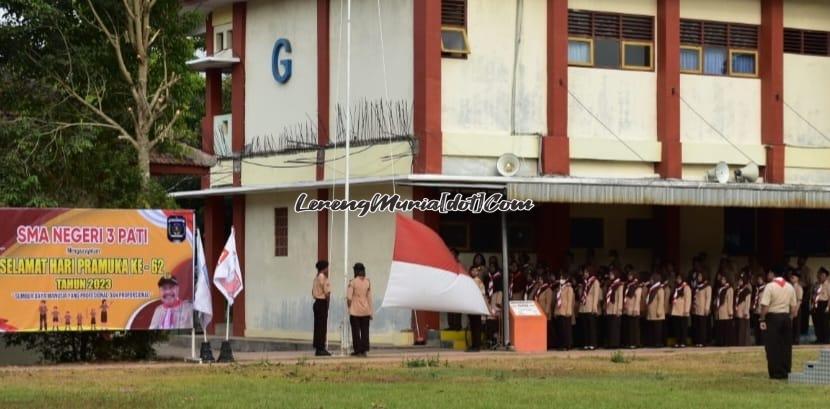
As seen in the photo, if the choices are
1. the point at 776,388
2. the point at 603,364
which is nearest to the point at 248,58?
the point at 603,364

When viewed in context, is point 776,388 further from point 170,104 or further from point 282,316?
point 282,316

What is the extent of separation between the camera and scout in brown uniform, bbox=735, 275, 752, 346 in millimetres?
35188

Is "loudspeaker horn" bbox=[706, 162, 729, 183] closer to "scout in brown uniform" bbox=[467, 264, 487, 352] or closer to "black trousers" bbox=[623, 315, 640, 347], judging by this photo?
"black trousers" bbox=[623, 315, 640, 347]

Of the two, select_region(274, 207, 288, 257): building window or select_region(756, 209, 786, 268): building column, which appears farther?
select_region(756, 209, 786, 268): building column

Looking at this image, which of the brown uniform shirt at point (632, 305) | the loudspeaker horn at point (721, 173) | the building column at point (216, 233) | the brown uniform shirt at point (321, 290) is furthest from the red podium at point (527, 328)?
the building column at point (216, 233)

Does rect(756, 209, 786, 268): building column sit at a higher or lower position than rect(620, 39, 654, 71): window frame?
lower

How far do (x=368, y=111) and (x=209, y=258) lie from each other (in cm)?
831

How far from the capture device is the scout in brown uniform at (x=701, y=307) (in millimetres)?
34906

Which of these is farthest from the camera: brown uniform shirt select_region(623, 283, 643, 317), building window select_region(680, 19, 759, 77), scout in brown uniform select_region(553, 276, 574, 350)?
building window select_region(680, 19, 759, 77)

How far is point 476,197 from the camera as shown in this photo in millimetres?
31781

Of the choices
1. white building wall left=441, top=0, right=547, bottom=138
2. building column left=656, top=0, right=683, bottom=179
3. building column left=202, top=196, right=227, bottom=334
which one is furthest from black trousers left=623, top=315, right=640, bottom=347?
building column left=202, top=196, right=227, bottom=334

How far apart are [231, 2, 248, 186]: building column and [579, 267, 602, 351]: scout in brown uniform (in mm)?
9009

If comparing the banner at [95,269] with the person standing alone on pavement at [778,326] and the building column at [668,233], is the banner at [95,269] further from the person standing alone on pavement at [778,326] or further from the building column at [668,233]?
the building column at [668,233]

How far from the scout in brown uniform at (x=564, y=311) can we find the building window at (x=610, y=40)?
4.73 meters
